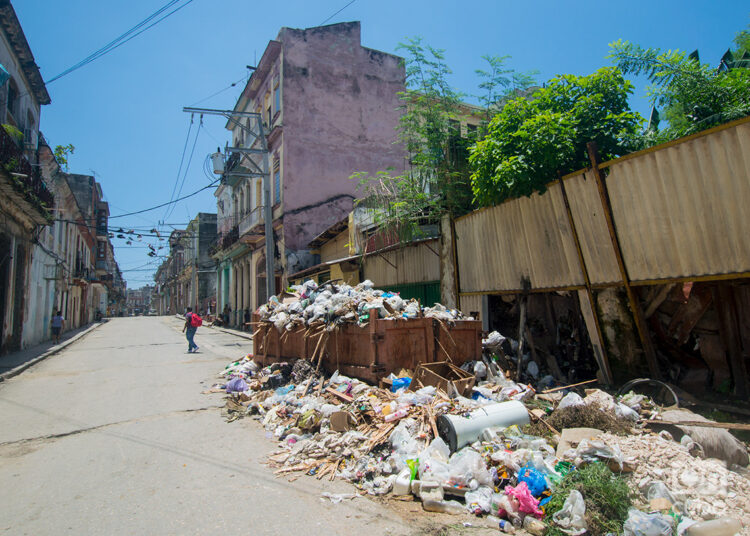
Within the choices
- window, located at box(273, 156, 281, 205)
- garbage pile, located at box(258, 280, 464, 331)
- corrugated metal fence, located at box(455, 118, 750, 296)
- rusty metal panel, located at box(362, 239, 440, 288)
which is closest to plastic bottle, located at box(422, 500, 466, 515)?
garbage pile, located at box(258, 280, 464, 331)

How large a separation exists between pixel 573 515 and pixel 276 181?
2062 cm

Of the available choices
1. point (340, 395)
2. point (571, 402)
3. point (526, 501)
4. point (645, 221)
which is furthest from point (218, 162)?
point (526, 501)

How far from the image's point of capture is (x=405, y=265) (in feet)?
38.9

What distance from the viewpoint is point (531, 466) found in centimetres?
376

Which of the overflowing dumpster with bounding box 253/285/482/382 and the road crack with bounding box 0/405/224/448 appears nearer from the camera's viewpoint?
the road crack with bounding box 0/405/224/448

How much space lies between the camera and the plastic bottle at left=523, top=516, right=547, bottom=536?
3162mm

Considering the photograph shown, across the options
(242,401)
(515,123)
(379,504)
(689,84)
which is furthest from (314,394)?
(689,84)

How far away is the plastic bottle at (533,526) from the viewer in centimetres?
316

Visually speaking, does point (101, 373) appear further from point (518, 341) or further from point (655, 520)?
point (655, 520)

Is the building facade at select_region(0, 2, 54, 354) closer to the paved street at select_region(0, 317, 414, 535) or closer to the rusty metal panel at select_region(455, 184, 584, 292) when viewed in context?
the paved street at select_region(0, 317, 414, 535)

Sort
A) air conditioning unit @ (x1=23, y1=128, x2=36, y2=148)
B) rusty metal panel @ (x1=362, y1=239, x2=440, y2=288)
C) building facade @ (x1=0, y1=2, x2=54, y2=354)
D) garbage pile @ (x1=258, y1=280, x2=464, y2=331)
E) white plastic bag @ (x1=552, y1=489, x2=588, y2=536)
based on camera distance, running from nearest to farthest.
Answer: white plastic bag @ (x1=552, y1=489, x2=588, y2=536) → garbage pile @ (x1=258, y1=280, x2=464, y2=331) → rusty metal panel @ (x1=362, y1=239, x2=440, y2=288) → building facade @ (x1=0, y1=2, x2=54, y2=354) → air conditioning unit @ (x1=23, y1=128, x2=36, y2=148)

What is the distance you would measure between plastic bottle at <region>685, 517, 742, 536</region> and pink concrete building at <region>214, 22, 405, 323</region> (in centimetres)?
1814

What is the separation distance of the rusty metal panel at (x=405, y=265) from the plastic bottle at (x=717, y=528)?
7.67 meters

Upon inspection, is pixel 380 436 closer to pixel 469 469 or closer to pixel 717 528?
pixel 469 469
